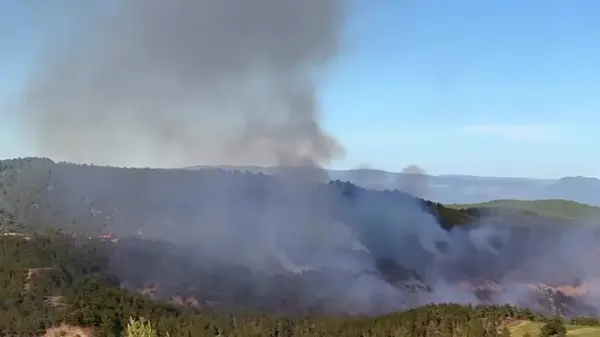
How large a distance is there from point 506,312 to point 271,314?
203ft

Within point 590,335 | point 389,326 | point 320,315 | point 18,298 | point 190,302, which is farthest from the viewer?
point 190,302

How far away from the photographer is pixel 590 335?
105 meters

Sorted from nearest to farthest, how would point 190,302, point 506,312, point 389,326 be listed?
1. point 506,312
2. point 389,326
3. point 190,302

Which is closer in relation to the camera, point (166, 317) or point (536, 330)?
point (536, 330)

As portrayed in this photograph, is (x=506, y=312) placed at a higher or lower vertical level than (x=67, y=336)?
higher

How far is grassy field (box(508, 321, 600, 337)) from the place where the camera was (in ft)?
351

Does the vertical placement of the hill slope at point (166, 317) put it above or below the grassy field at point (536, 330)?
below

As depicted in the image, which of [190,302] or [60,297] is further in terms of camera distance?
[190,302]

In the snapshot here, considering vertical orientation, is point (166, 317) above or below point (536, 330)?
below

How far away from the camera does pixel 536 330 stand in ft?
378

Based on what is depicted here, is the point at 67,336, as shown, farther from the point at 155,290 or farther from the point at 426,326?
the point at 426,326

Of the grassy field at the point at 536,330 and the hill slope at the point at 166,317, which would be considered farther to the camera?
the hill slope at the point at 166,317

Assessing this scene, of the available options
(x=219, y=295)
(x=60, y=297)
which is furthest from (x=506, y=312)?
(x=60, y=297)

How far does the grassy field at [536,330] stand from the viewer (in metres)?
107
